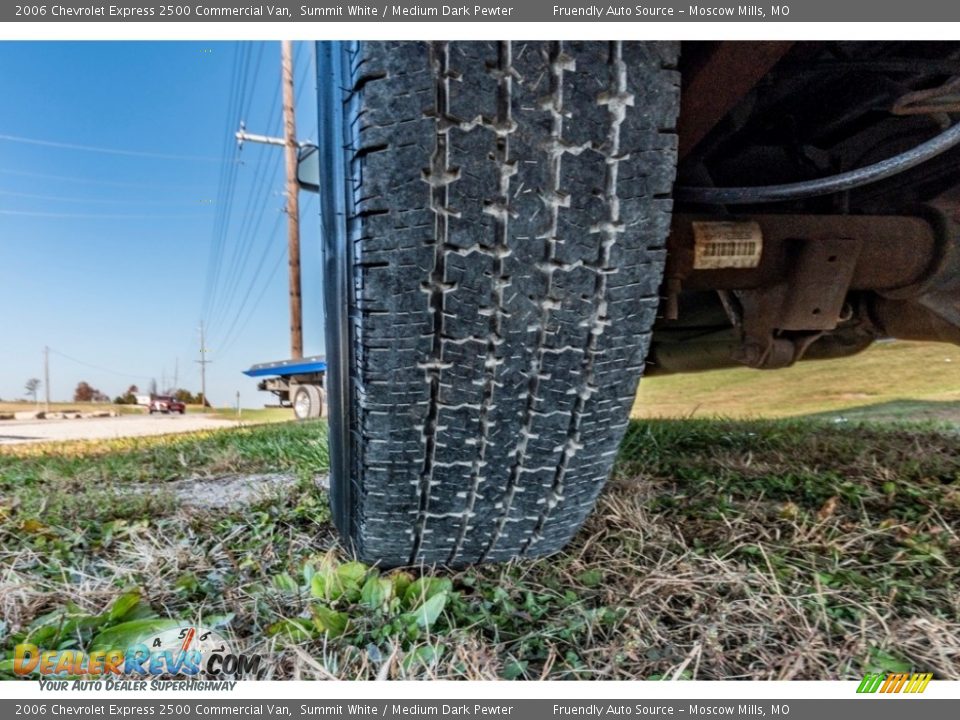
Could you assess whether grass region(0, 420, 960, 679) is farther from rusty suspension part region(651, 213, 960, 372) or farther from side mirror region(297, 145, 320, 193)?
side mirror region(297, 145, 320, 193)

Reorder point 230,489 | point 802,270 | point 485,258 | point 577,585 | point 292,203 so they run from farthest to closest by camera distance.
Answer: point 292,203, point 230,489, point 802,270, point 577,585, point 485,258

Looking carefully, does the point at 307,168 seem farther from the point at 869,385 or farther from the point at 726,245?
the point at 869,385

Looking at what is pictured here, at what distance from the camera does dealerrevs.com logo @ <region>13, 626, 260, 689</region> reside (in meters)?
0.46

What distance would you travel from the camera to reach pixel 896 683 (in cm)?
48

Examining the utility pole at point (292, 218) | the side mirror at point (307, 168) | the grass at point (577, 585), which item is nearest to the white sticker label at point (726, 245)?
the grass at point (577, 585)

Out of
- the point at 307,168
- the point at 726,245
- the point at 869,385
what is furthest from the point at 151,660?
the point at 869,385

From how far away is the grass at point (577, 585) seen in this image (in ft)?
1.64

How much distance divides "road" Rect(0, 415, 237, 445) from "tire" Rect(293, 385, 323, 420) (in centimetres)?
21

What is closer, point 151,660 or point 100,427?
point 151,660

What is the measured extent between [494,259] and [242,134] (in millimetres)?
1029

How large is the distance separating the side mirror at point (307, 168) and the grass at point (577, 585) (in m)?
0.48

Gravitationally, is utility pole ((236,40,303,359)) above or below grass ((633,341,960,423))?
above

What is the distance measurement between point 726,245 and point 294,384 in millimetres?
1118

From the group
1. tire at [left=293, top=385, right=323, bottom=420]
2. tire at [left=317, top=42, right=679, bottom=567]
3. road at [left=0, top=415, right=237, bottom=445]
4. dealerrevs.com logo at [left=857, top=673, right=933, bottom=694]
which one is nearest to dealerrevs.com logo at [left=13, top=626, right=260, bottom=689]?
tire at [left=317, top=42, right=679, bottom=567]
